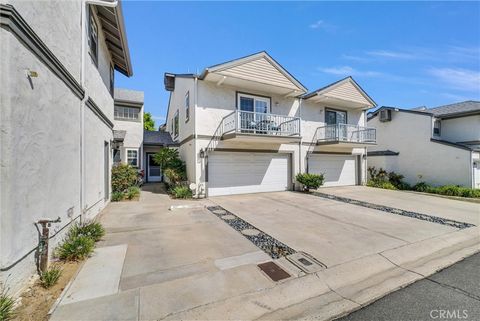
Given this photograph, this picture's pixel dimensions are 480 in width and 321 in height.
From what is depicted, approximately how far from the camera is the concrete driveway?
2.72 m

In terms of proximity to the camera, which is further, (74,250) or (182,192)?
(182,192)

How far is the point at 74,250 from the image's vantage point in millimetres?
3832

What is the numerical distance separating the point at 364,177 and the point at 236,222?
13.0 metres

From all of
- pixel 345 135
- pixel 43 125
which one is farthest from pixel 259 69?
pixel 43 125

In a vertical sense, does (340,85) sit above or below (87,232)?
above

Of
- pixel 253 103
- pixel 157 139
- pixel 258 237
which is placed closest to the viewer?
pixel 258 237

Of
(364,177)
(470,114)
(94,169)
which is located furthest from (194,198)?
(470,114)

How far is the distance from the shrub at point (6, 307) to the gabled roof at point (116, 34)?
21.9ft

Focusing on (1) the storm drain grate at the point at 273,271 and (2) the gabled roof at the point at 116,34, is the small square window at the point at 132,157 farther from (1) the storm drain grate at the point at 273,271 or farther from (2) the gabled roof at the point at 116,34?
(1) the storm drain grate at the point at 273,271

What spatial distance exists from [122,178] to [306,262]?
30.7 ft

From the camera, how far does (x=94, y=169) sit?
6590 millimetres

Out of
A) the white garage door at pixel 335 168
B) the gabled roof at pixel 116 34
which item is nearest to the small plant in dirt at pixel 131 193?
the gabled roof at pixel 116 34

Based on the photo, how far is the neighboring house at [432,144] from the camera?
14.4 meters

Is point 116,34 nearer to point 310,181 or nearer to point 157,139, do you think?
point 157,139
